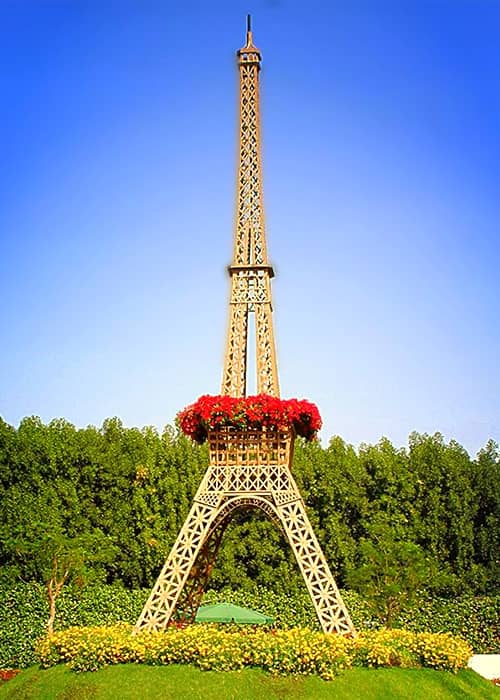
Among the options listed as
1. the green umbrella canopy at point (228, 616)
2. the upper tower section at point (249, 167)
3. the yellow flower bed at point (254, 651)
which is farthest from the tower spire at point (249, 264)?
the green umbrella canopy at point (228, 616)

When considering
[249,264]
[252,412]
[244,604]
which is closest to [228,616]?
[244,604]

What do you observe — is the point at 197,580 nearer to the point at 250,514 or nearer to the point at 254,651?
the point at 254,651

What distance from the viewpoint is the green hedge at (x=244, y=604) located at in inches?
839

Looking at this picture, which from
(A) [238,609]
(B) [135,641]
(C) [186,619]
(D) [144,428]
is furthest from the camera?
(D) [144,428]

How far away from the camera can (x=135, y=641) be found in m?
13.5

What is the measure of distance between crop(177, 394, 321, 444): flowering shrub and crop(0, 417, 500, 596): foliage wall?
8977 mm

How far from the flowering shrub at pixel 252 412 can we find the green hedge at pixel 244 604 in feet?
32.0

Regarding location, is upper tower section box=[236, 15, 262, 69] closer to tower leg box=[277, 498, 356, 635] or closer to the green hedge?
tower leg box=[277, 498, 356, 635]

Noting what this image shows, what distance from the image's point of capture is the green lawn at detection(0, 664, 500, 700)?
11.7 metres

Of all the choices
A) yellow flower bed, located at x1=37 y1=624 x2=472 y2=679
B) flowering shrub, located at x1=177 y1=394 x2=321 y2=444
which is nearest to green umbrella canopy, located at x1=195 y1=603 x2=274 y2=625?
yellow flower bed, located at x1=37 y1=624 x2=472 y2=679

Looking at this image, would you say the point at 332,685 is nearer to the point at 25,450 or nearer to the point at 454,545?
the point at 454,545

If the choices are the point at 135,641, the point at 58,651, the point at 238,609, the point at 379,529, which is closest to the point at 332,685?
the point at 135,641

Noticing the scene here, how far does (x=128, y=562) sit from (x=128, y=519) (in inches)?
55.9

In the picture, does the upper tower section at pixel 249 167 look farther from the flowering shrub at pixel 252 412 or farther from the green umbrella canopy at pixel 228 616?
the green umbrella canopy at pixel 228 616
